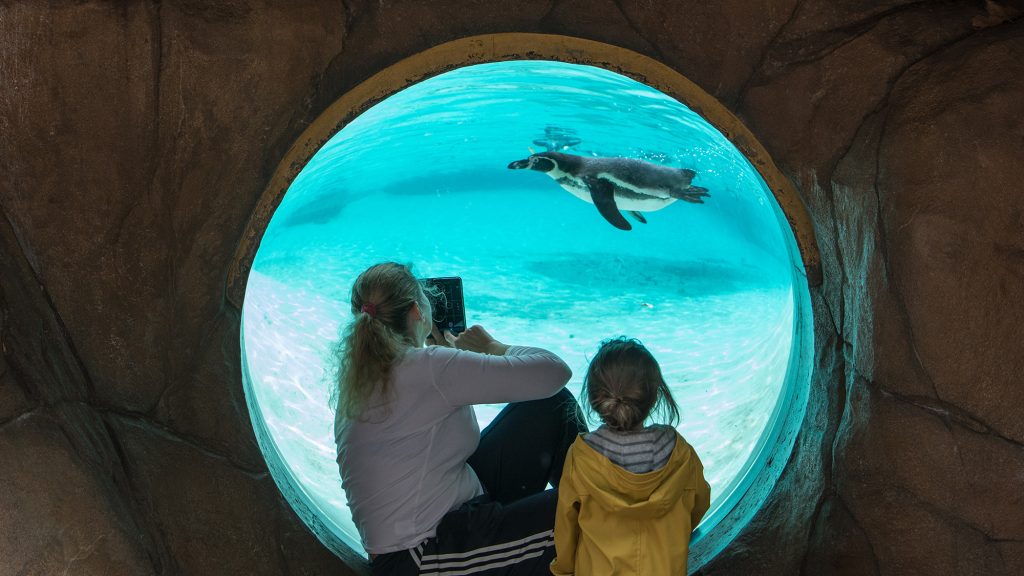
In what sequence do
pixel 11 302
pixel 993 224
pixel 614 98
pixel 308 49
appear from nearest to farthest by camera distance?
pixel 993 224, pixel 11 302, pixel 308 49, pixel 614 98

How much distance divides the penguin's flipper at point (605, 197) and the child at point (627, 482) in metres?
4.13

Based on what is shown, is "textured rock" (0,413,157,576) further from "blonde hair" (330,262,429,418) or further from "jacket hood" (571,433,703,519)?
"jacket hood" (571,433,703,519)

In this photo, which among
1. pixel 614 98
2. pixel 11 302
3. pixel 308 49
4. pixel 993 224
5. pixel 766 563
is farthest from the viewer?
pixel 614 98

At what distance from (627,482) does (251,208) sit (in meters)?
1.30

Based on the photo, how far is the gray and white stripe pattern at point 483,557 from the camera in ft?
6.49

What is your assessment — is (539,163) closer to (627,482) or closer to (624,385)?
(624,385)

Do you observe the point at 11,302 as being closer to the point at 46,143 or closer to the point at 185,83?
the point at 46,143

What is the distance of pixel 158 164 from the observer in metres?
2.13

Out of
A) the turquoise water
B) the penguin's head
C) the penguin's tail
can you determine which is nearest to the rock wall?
the turquoise water

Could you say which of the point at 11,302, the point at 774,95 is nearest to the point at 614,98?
the point at 774,95

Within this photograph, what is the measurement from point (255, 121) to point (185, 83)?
0.20m

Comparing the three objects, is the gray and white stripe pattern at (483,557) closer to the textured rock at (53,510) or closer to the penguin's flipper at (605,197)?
the textured rock at (53,510)

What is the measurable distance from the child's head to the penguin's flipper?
413 cm

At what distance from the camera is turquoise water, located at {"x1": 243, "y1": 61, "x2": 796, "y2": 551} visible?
4027 mm
